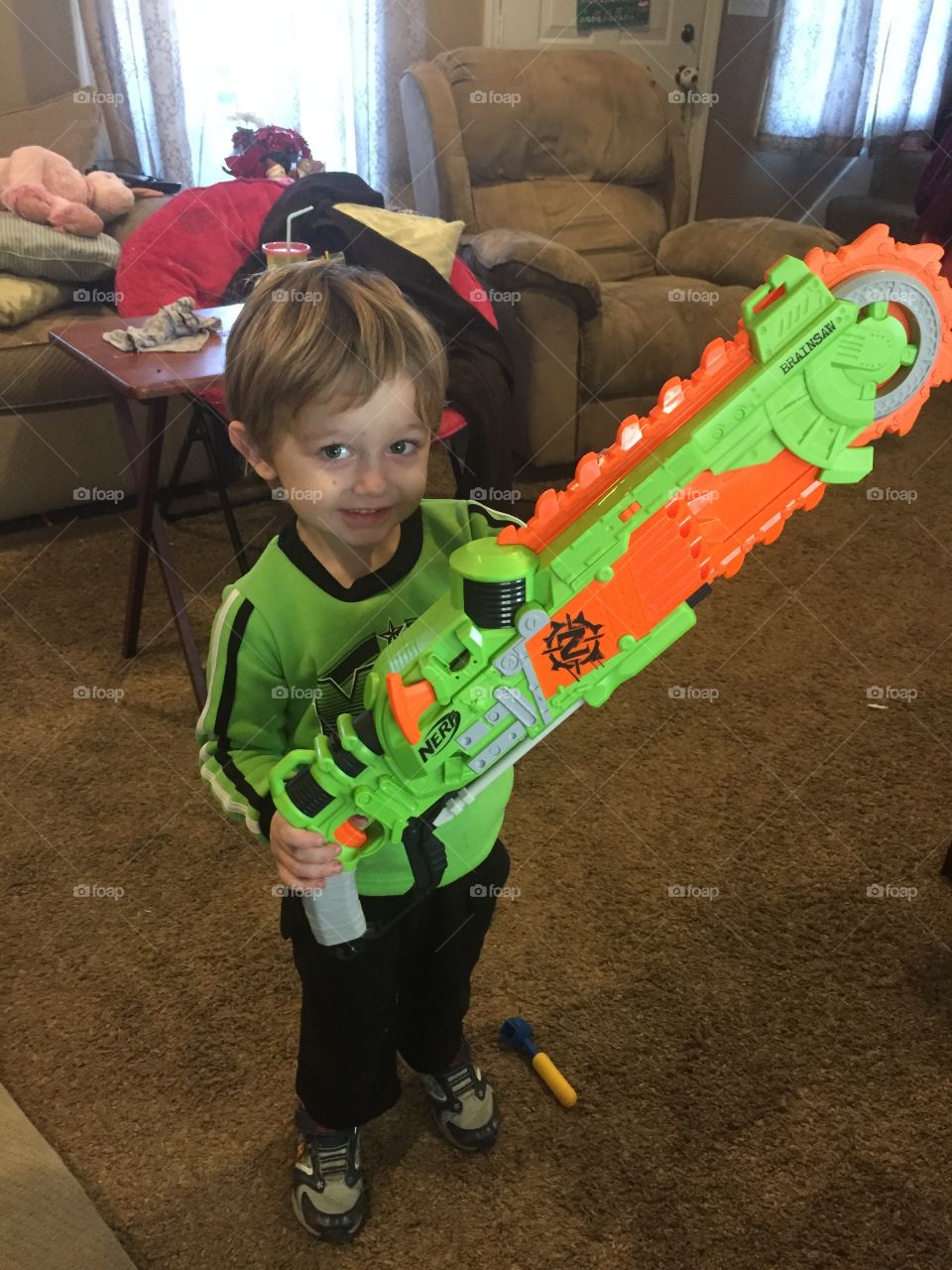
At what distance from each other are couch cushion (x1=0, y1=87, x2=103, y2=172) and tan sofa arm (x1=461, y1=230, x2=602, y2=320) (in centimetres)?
120

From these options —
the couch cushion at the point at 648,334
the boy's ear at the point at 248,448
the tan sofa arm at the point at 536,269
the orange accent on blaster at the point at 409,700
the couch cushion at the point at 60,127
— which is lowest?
the couch cushion at the point at 648,334

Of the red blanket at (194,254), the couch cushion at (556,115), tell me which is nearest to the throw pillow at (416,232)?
the red blanket at (194,254)

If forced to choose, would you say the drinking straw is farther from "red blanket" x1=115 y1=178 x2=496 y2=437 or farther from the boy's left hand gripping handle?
the boy's left hand gripping handle

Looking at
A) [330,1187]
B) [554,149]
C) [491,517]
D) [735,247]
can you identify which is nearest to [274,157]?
[554,149]

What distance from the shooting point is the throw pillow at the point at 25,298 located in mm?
2418

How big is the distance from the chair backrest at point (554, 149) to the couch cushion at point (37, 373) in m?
1.35

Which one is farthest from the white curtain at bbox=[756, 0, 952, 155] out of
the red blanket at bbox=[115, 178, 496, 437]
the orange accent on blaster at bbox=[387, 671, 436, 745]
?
the orange accent on blaster at bbox=[387, 671, 436, 745]

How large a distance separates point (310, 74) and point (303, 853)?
3560mm

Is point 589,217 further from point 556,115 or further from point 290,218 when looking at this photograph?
point 290,218

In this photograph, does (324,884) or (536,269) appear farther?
(536,269)

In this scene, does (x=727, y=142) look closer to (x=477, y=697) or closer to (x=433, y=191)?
(x=433, y=191)

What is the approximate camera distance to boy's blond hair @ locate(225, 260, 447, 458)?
847mm

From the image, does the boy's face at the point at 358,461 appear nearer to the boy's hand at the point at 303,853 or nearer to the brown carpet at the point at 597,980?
the boy's hand at the point at 303,853

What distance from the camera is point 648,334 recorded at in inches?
114
